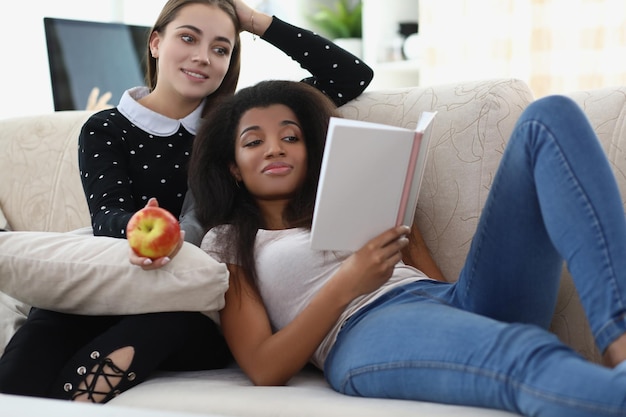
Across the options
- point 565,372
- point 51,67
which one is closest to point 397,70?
point 51,67

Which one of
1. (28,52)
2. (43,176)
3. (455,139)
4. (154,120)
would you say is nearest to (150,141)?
(154,120)

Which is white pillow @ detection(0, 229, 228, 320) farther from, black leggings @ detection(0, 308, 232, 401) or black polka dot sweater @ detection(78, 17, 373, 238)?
black polka dot sweater @ detection(78, 17, 373, 238)

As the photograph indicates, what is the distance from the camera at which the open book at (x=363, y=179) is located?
3.83ft

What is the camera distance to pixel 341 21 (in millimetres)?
4117

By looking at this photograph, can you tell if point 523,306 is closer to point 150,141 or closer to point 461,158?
point 461,158

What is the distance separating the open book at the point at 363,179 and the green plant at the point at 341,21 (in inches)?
116

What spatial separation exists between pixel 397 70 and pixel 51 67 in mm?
1805

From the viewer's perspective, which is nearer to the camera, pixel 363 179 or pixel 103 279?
pixel 363 179

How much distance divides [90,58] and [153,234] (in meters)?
1.82

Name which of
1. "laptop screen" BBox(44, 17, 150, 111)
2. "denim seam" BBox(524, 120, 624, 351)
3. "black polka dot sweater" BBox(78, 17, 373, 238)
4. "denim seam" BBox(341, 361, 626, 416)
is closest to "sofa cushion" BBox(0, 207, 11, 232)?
"black polka dot sweater" BBox(78, 17, 373, 238)

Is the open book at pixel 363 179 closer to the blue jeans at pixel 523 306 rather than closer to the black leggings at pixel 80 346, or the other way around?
the blue jeans at pixel 523 306

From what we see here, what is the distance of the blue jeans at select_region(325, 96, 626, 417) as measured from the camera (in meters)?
1.04

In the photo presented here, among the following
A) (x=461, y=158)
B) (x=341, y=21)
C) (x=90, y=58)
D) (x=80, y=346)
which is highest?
(x=341, y=21)

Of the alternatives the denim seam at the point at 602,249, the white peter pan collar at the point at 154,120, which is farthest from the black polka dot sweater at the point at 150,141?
the denim seam at the point at 602,249
